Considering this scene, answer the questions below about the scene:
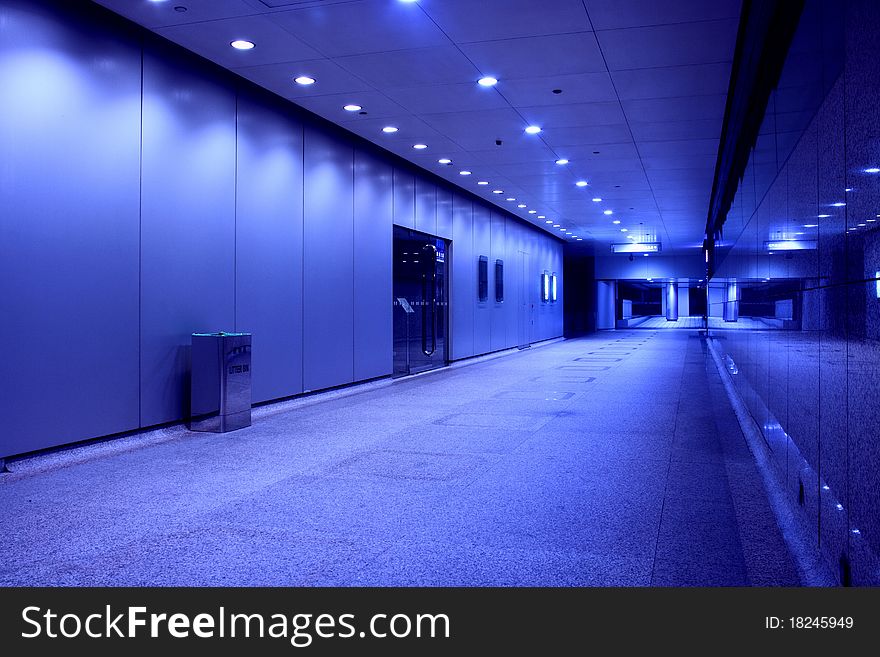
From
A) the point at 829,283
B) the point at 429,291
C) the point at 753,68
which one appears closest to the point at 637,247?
the point at 429,291

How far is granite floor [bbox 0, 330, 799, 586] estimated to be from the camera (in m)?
3.40

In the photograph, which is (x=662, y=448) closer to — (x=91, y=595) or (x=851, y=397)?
(x=851, y=397)

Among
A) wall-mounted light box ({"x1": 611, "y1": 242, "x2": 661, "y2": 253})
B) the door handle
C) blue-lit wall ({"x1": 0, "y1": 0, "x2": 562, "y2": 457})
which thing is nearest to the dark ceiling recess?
blue-lit wall ({"x1": 0, "y1": 0, "x2": 562, "y2": 457})

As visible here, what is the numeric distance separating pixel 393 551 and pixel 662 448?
342 cm

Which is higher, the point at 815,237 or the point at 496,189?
the point at 496,189

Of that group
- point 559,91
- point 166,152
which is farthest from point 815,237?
point 166,152

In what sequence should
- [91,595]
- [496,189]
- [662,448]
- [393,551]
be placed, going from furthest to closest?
[496,189] → [662,448] → [393,551] → [91,595]

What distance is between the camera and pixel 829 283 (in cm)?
340

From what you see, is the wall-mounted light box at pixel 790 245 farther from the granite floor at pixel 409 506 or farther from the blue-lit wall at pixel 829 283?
the granite floor at pixel 409 506

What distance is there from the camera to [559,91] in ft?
27.7

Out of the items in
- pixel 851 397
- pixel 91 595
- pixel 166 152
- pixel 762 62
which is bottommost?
pixel 91 595

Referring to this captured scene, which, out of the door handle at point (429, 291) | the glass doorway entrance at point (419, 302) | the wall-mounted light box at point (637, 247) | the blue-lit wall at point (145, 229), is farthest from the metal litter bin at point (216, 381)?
the wall-mounted light box at point (637, 247)

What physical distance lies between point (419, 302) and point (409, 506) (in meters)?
9.47

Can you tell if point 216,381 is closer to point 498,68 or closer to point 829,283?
point 498,68
